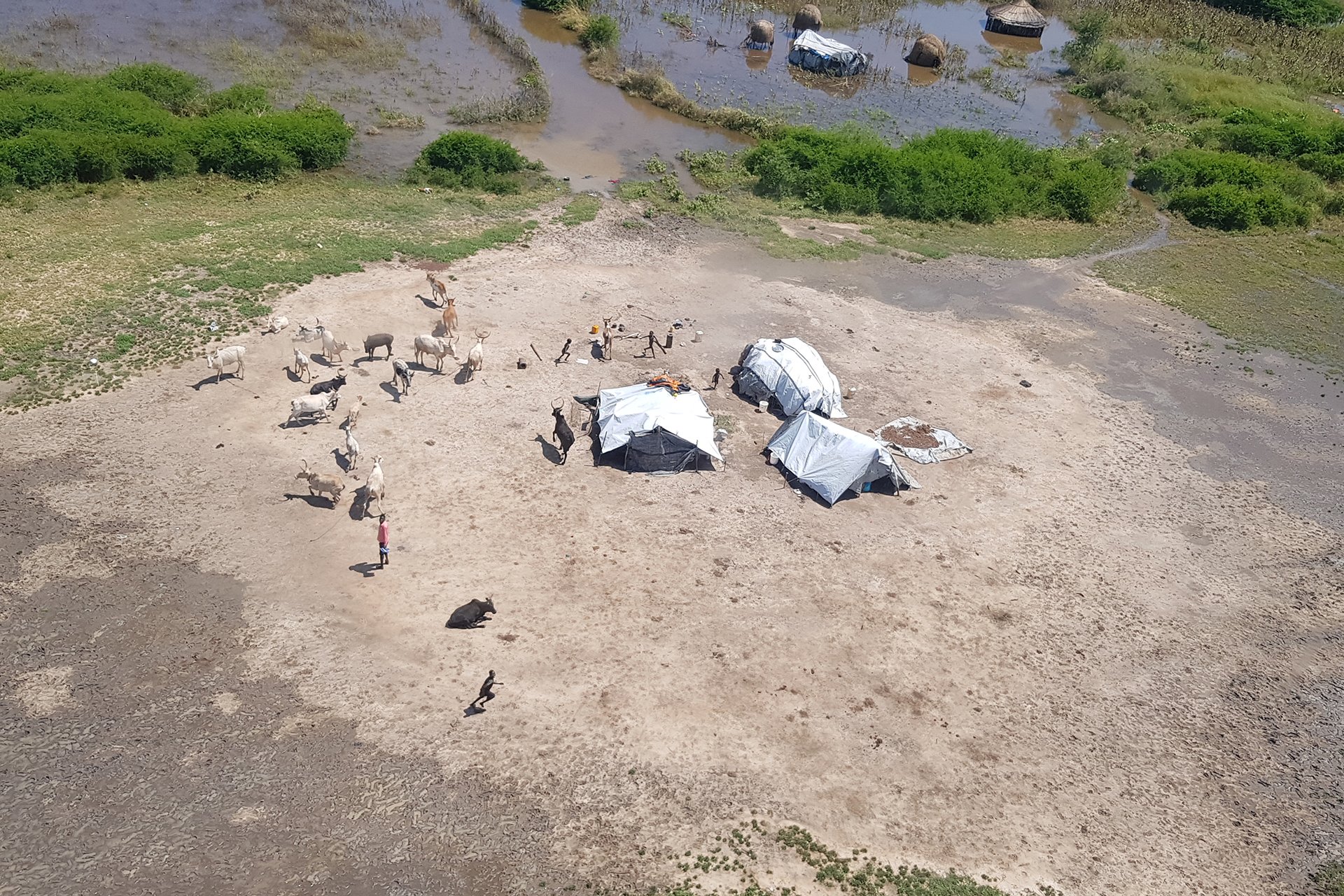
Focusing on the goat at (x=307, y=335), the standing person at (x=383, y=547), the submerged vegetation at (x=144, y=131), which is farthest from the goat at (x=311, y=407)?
the submerged vegetation at (x=144, y=131)

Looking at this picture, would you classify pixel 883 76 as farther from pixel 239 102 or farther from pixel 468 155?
pixel 239 102

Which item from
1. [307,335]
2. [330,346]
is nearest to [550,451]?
[330,346]

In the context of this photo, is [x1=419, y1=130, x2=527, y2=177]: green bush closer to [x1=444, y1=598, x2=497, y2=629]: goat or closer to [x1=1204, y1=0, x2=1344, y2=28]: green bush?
[x1=444, y1=598, x2=497, y2=629]: goat

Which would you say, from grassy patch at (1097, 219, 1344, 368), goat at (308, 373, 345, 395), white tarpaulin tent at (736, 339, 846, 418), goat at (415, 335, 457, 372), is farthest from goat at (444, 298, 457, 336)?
grassy patch at (1097, 219, 1344, 368)

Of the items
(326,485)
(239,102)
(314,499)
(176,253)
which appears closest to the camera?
(326,485)

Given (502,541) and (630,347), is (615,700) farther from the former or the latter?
(630,347)

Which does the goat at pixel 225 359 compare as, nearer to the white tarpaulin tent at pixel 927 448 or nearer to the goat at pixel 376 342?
the goat at pixel 376 342
